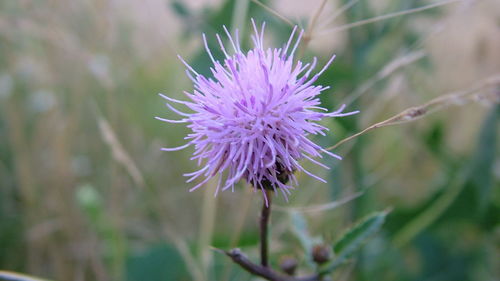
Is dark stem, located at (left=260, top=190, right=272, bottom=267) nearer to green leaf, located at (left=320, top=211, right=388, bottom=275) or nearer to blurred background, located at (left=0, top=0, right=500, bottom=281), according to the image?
green leaf, located at (left=320, top=211, right=388, bottom=275)

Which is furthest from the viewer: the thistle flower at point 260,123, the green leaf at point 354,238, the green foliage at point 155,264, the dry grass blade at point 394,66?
the green foliage at point 155,264

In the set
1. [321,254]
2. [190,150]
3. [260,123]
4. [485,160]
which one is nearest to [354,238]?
[321,254]

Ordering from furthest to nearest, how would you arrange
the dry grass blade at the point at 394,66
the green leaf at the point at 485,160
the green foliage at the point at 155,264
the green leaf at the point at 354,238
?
1. the green foliage at the point at 155,264
2. the green leaf at the point at 485,160
3. the dry grass blade at the point at 394,66
4. the green leaf at the point at 354,238

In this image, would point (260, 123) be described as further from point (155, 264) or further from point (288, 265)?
point (155, 264)

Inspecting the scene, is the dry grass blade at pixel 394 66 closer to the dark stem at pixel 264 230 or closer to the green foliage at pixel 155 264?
the dark stem at pixel 264 230

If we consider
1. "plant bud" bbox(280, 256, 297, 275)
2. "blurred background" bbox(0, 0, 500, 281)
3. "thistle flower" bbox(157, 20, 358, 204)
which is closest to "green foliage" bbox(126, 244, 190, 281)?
"blurred background" bbox(0, 0, 500, 281)

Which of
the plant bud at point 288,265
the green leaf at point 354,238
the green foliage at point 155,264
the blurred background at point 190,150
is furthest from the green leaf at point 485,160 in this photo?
the green foliage at point 155,264
